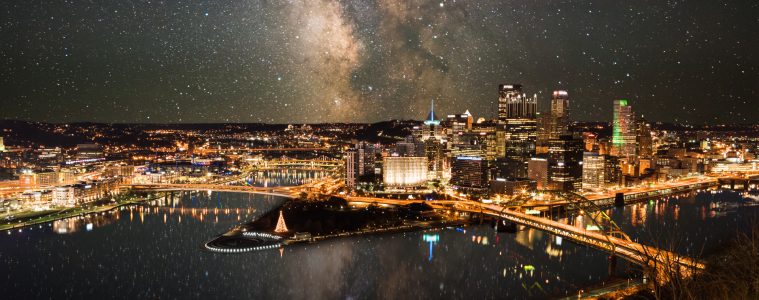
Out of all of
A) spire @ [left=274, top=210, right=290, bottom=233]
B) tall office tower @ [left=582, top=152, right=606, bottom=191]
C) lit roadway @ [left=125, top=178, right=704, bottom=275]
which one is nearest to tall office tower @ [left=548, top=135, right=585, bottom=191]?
tall office tower @ [left=582, top=152, right=606, bottom=191]

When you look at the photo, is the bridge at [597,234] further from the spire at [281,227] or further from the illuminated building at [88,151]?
the illuminated building at [88,151]

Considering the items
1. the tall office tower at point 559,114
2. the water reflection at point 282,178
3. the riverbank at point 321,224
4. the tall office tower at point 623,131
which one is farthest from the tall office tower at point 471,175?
the tall office tower at point 623,131

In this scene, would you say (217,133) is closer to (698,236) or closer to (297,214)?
(297,214)

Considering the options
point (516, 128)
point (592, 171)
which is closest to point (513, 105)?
point (516, 128)

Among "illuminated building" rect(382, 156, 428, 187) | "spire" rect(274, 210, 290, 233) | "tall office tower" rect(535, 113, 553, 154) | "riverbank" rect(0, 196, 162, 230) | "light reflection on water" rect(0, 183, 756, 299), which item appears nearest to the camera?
"light reflection on water" rect(0, 183, 756, 299)

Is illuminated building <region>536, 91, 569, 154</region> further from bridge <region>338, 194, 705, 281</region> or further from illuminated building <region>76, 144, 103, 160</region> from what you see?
illuminated building <region>76, 144, 103, 160</region>

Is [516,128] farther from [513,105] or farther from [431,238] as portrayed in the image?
[431,238]
